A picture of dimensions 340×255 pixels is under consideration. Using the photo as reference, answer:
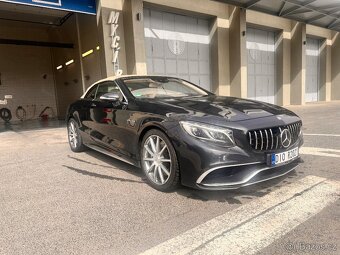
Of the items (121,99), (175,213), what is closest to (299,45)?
(121,99)

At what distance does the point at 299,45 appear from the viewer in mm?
18281

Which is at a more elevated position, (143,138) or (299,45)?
(299,45)

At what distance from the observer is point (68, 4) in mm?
9641

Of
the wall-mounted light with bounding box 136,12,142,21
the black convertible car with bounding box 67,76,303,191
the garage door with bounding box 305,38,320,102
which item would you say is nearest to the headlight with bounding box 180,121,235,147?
the black convertible car with bounding box 67,76,303,191

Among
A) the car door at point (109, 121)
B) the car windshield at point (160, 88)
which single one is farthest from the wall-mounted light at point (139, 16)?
the car windshield at point (160, 88)

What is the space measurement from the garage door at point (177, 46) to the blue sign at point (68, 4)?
2.44m

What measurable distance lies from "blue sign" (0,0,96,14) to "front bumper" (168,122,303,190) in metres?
8.09

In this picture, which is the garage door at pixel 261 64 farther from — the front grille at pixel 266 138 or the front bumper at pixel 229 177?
the front bumper at pixel 229 177

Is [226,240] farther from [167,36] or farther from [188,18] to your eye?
[188,18]

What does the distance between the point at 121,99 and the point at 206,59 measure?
11264mm

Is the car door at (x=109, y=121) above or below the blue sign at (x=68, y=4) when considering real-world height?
below

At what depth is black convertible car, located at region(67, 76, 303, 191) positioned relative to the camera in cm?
301

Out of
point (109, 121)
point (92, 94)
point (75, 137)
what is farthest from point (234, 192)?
point (75, 137)

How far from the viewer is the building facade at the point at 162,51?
Answer: 1112 centimetres
